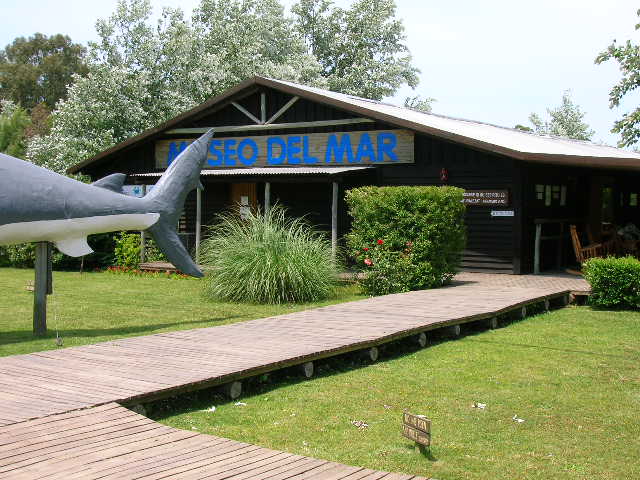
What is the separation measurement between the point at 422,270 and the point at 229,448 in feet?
30.3

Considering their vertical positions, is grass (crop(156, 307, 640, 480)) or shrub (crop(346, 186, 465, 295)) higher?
shrub (crop(346, 186, 465, 295))

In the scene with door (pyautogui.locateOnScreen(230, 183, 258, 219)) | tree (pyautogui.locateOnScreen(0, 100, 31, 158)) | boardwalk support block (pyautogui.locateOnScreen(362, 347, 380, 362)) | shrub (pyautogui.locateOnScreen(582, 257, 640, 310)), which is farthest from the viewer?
tree (pyautogui.locateOnScreen(0, 100, 31, 158))

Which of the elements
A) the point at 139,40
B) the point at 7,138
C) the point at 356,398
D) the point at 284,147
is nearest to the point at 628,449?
the point at 356,398

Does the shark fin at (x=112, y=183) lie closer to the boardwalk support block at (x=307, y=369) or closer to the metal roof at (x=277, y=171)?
the boardwalk support block at (x=307, y=369)

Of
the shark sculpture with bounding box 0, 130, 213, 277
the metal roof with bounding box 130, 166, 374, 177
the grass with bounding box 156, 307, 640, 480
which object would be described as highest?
the metal roof with bounding box 130, 166, 374, 177

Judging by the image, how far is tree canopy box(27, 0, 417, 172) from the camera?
1101 inches

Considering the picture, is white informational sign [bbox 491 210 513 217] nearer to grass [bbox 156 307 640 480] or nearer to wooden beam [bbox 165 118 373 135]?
wooden beam [bbox 165 118 373 135]

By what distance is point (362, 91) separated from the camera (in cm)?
4072

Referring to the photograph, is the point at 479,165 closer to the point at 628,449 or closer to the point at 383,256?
the point at 383,256

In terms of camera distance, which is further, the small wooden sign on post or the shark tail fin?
the shark tail fin

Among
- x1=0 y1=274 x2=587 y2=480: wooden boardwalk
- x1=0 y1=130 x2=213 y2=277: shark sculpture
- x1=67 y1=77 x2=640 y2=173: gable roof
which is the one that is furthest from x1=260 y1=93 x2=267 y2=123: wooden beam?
x1=0 y1=130 x2=213 y2=277: shark sculpture

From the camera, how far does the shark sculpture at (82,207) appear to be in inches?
360

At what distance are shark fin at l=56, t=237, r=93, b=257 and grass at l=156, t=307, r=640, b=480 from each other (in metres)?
3.42

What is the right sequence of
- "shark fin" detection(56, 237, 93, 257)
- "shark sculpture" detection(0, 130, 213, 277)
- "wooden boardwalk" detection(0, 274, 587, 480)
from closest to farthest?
1. "wooden boardwalk" detection(0, 274, 587, 480)
2. "shark sculpture" detection(0, 130, 213, 277)
3. "shark fin" detection(56, 237, 93, 257)
